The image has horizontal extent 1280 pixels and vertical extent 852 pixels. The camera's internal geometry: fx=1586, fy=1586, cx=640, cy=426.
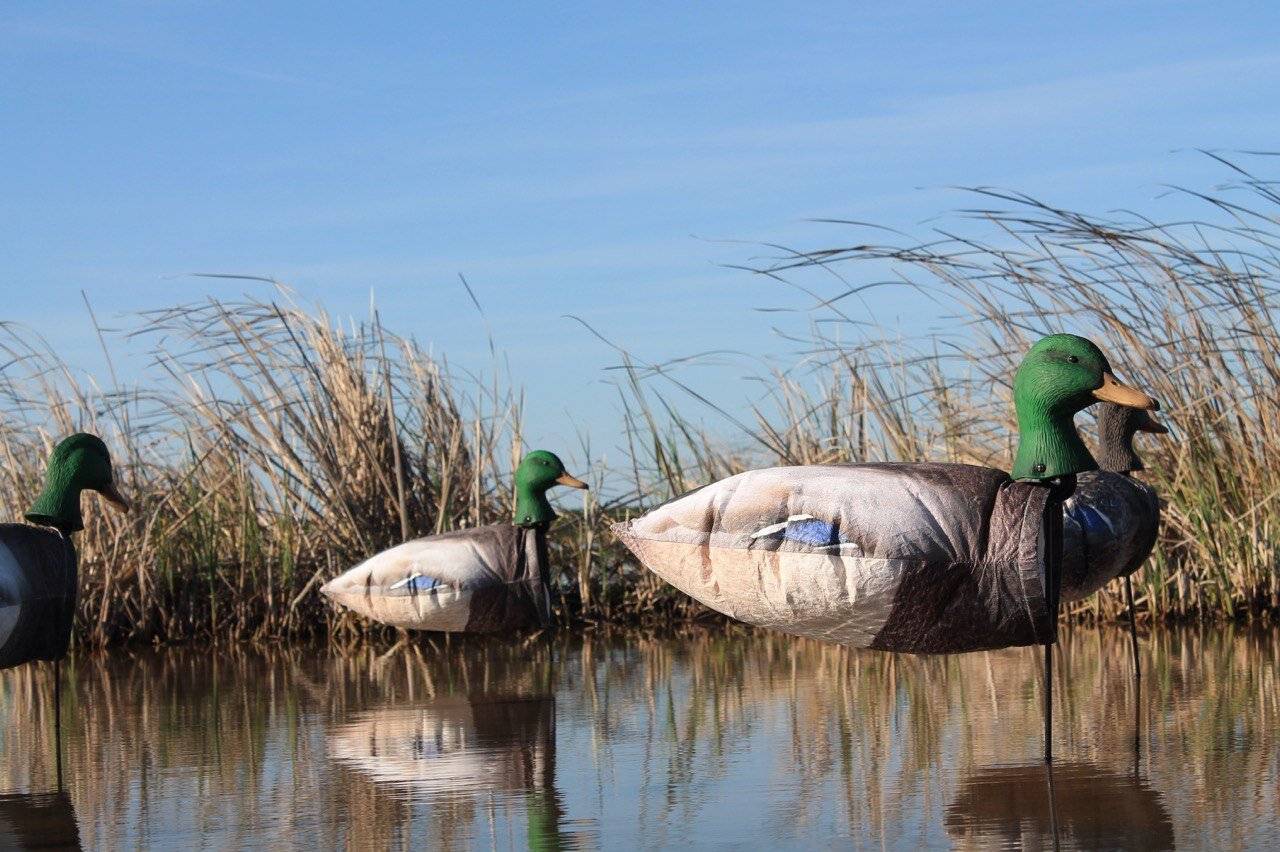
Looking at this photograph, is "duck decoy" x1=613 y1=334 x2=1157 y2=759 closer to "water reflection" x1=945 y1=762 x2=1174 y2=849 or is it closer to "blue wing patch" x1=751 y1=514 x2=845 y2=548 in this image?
"blue wing patch" x1=751 y1=514 x2=845 y2=548

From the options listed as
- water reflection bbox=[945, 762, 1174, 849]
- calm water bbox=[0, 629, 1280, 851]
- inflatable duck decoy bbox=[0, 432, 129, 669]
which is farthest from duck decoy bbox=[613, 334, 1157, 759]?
inflatable duck decoy bbox=[0, 432, 129, 669]

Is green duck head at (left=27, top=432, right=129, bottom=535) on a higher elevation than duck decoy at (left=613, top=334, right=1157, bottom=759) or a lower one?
higher

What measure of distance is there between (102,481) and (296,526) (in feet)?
11.8

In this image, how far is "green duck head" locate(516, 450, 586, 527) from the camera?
780 cm

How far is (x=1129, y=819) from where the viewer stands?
12.8ft

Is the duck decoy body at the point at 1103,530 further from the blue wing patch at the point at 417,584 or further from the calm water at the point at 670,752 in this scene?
the blue wing patch at the point at 417,584

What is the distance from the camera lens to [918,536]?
14.8 feet

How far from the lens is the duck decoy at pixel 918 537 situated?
4426 millimetres

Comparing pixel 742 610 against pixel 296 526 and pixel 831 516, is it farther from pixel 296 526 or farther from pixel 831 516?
pixel 296 526

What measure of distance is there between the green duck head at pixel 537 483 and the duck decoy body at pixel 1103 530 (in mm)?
2989

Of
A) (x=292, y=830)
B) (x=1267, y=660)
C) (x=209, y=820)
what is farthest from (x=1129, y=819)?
(x=1267, y=660)

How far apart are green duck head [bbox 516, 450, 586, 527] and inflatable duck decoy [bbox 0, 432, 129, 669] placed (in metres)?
2.35

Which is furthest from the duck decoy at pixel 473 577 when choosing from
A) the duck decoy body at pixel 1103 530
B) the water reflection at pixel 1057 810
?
the water reflection at pixel 1057 810

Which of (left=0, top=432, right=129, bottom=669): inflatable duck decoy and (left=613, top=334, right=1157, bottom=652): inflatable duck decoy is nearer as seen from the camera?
(left=613, top=334, right=1157, bottom=652): inflatable duck decoy
